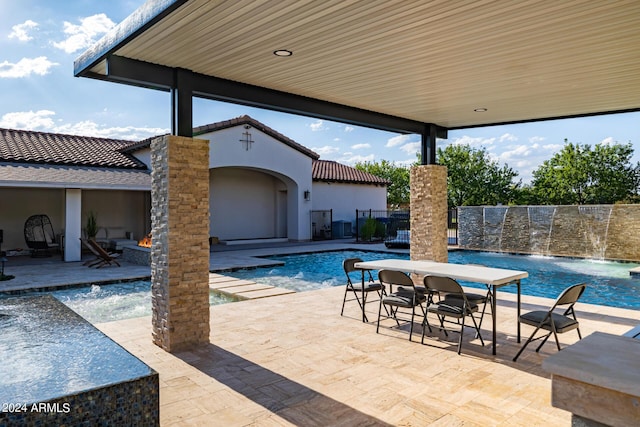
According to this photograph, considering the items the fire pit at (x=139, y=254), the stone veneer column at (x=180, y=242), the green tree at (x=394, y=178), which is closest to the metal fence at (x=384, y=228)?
the fire pit at (x=139, y=254)

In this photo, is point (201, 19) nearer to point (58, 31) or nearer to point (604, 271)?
point (58, 31)

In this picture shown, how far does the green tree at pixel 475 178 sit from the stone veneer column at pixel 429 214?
2702 centimetres

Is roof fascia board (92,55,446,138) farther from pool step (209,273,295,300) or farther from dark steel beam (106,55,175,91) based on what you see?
pool step (209,273,295,300)

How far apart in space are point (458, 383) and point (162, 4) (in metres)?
4.05

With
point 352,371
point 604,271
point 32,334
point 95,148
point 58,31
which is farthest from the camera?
point 95,148

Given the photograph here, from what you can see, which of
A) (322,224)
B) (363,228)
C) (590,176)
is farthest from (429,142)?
(590,176)

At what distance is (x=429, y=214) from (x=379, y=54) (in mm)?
4424

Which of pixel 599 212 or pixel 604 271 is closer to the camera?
pixel 604 271

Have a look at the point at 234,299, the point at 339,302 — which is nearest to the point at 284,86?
the point at 339,302

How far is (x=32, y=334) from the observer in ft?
8.97

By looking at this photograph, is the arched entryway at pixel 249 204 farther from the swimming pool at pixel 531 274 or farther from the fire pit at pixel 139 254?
the fire pit at pixel 139 254

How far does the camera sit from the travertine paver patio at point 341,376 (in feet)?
10.5

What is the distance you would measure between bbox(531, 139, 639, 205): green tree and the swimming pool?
1733cm

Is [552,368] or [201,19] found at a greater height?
[201,19]
